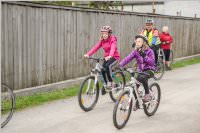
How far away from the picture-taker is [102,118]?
8.28 m

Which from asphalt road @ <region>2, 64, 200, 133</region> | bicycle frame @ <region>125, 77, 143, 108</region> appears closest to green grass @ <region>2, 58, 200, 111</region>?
asphalt road @ <region>2, 64, 200, 133</region>

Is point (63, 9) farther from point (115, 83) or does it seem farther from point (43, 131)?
point (43, 131)

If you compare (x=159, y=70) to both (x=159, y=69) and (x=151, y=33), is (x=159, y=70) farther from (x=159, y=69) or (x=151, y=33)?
(x=151, y=33)

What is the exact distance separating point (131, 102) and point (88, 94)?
1.47 metres

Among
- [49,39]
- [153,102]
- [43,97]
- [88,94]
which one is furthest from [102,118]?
[49,39]

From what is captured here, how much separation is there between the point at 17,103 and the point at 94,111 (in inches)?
69.9

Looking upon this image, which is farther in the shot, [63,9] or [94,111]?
[63,9]

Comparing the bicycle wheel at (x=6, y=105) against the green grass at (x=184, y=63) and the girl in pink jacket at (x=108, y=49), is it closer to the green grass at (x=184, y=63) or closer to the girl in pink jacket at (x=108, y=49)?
the girl in pink jacket at (x=108, y=49)

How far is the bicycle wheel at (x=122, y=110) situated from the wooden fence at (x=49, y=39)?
332cm

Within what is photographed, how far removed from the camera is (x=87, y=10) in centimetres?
1257

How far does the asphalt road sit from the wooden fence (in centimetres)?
123

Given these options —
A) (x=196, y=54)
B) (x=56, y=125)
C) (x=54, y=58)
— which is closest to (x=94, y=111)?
(x=56, y=125)

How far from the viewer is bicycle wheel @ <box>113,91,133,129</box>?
7.36 metres

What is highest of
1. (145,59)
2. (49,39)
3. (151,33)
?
(151,33)
